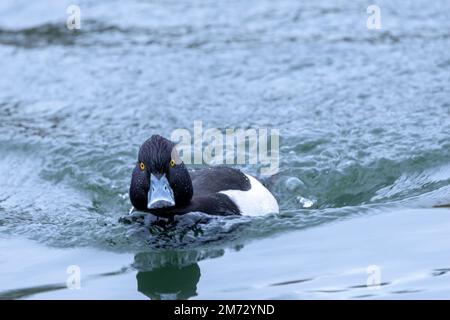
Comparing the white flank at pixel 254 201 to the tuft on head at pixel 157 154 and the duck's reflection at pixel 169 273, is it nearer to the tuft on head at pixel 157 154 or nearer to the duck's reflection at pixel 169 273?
the duck's reflection at pixel 169 273

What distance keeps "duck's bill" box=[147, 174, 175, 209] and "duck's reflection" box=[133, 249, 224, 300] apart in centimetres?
49

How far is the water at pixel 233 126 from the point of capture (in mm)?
7594

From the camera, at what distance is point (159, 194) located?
801cm

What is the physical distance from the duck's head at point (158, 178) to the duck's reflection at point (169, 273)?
452 millimetres

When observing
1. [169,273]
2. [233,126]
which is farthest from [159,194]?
[233,126]

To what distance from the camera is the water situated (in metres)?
7.59

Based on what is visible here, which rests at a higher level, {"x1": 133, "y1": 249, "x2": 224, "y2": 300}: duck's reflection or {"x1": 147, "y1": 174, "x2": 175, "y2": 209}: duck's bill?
{"x1": 147, "y1": 174, "x2": 175, "y2": 209}: duck's bill

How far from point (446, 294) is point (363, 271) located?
2.46 ft

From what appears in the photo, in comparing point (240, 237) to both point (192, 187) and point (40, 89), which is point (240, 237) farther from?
point (40, 89)

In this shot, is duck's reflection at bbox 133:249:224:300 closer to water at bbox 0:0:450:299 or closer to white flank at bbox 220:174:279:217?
water at bbox 0:0:450:299

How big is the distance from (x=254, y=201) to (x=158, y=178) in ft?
4.28

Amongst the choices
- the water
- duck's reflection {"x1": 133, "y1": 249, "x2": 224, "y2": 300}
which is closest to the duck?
the water

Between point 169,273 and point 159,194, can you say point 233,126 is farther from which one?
point 169,273

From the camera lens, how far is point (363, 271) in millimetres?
7199
